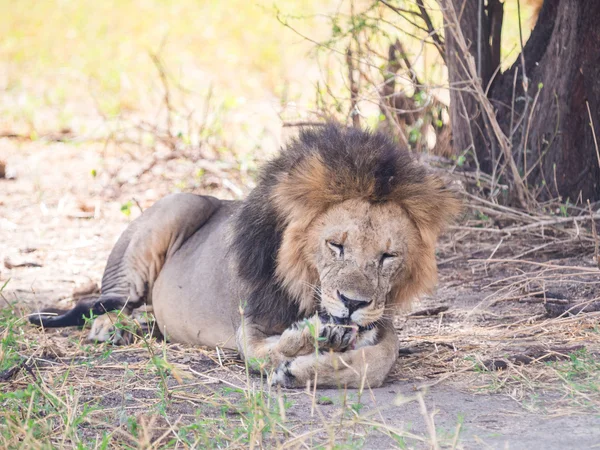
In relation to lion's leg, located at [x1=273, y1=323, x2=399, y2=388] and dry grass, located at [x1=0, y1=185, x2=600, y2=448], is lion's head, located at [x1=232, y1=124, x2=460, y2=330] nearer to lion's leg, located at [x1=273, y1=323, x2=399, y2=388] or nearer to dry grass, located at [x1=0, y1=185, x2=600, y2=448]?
lion's leg, located at [x1=273, y1=323, x2=399, y2=388]

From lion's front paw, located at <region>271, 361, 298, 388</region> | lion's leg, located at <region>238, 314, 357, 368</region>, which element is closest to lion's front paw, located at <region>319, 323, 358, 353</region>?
lion's leg, located at <region>238, 314, 357, 368</region>

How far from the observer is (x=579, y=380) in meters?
3.38

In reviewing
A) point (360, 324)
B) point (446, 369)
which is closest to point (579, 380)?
point (446, 369)

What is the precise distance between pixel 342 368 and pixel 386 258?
0.48 metres

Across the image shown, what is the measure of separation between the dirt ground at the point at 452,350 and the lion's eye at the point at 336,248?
1.78 ft

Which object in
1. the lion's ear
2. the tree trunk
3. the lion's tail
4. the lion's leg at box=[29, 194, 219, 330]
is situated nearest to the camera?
the lion's ear

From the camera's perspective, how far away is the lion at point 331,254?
3.46m

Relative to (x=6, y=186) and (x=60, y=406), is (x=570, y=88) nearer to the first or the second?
(x=60, y=406)

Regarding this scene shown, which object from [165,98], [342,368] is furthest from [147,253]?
[165,98]

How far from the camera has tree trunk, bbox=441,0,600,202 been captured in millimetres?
5559

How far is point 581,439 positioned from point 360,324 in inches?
38.6

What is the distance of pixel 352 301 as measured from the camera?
132 inches

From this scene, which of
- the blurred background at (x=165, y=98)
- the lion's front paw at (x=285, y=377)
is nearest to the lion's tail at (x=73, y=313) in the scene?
the blurred background at (x=165, y=98)

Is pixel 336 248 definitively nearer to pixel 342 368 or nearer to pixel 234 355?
pixel 342 368
